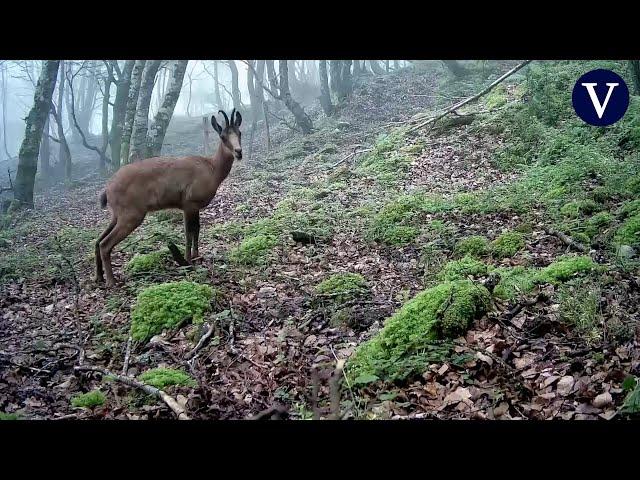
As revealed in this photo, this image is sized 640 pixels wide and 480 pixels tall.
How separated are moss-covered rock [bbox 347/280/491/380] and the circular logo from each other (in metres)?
1.46

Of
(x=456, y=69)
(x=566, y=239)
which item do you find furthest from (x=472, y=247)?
(x=456, y=69)

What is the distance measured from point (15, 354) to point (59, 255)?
1.57 m

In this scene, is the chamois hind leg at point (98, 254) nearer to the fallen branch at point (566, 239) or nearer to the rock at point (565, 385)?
the rock at point (565, 385)

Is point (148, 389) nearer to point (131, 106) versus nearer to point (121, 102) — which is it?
point (131, 106)

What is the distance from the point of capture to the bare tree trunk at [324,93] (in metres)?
9.61

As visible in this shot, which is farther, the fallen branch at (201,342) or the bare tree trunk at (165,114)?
the bare tree trunk at (165,114)

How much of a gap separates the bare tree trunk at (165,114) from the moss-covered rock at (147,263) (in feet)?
6.78

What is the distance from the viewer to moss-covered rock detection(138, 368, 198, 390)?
271cm

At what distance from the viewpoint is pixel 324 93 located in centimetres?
958

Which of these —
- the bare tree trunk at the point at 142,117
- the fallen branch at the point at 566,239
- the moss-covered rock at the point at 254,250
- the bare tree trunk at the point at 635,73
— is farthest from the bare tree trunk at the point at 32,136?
the bare tree trunk at the point at 635,73
